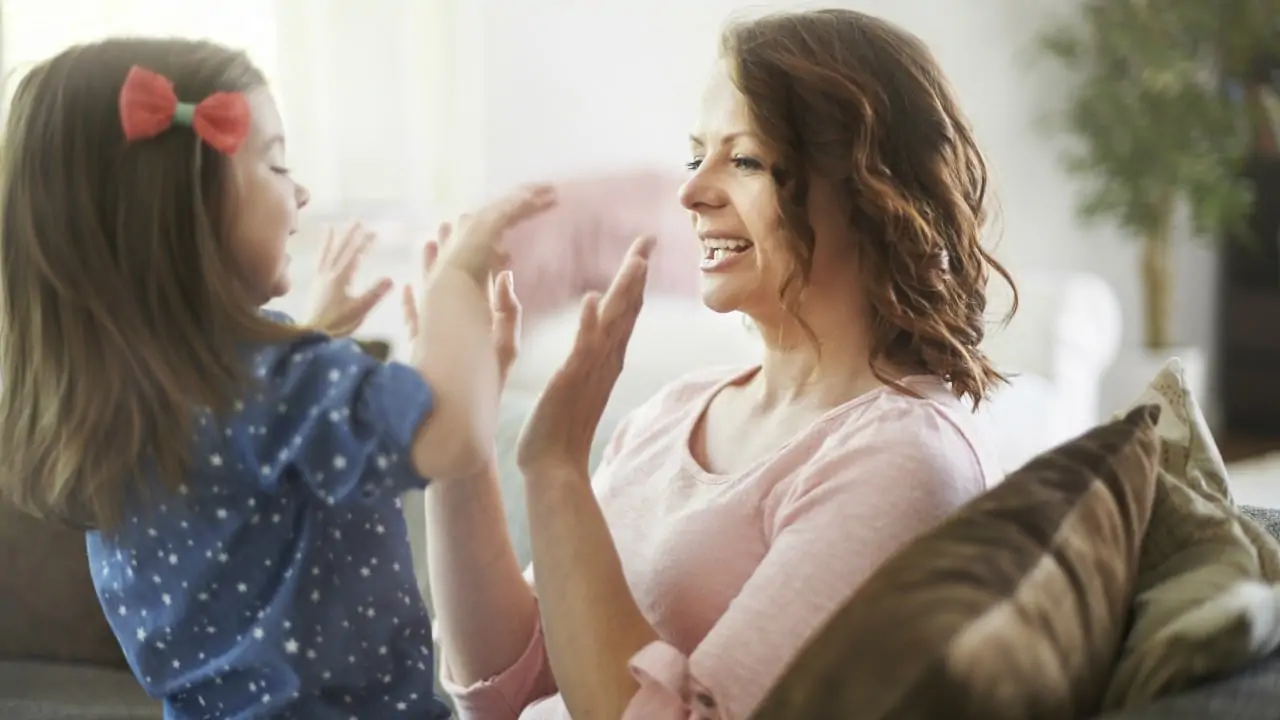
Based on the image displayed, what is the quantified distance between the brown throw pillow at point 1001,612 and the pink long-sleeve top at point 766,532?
56mm

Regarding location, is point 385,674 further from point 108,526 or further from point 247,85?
point 247,85

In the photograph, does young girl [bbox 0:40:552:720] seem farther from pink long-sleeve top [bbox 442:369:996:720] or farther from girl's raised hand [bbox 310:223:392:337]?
pink long-sleeve top [bbox 442:369:996:720]

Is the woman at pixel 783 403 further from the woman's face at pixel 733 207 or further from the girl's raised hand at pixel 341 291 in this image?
the girl's raised hand at pixel 341 291

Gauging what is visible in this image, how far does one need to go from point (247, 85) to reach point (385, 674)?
38cm

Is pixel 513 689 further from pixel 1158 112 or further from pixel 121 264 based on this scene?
pixel 1158 112

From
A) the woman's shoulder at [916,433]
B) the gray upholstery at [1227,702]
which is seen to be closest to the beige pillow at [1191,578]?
the gray upholstery at [1227,702]

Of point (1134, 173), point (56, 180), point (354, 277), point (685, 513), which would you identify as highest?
point (56, 180)

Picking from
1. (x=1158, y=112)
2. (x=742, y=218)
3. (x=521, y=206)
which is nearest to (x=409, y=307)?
(x=521, y=206)

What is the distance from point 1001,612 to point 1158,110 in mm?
2995

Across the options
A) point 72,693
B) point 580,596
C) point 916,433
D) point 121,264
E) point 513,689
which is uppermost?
point 121,264

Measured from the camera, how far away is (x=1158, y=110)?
133 inches

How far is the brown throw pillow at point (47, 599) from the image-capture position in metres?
1.57

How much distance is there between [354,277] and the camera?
0.98 meters

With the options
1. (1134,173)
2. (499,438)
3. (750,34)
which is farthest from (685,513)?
(1134,173)
